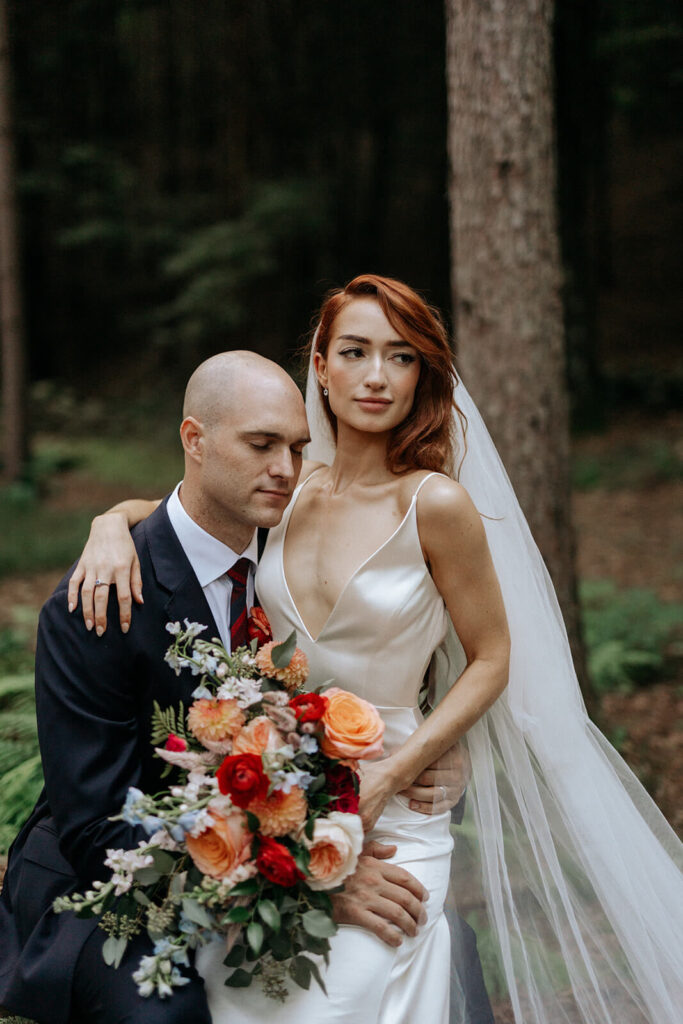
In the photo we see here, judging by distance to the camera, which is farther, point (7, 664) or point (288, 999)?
point (7, 664)

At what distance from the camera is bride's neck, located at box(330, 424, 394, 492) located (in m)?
3.20

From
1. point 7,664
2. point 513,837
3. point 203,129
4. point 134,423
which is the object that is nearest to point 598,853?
point 513,837

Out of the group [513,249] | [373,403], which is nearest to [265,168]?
[513,249]

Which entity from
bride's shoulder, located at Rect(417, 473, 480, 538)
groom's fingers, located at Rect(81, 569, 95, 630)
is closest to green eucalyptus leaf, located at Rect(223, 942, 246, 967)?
groom's fingers, located at Rect(81, 569, 95, 630)

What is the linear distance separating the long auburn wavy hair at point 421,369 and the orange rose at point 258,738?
1084mm

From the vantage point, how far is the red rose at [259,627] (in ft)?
9.62

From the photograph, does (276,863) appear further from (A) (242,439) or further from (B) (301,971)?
(A) (242,439)

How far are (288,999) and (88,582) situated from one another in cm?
124

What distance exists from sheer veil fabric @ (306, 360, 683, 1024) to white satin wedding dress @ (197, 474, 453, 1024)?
19 centimetres

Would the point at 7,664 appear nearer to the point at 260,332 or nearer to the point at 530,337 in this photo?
the point at 530,337

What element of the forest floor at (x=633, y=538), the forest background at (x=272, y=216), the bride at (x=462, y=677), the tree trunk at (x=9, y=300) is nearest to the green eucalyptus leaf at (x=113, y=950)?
the bride at (x=462, y=677)

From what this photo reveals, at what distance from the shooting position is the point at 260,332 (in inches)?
708

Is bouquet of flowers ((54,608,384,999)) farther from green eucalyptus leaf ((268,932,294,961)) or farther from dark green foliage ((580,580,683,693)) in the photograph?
dark green foliage ((580,580,683,693))

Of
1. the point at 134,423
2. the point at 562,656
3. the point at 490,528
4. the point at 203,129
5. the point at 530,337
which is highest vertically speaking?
the point at 203,129
